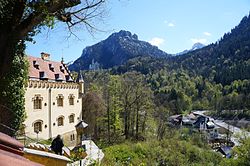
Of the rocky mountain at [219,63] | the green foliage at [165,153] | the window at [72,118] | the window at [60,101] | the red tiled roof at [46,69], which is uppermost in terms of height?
the rocky mountain at [219,63]

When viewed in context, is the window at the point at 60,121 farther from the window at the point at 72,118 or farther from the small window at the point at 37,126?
the small window at the point at 37,126

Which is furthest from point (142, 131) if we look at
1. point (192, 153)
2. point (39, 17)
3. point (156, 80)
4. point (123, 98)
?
point (156, 80)

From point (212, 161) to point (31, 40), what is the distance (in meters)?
28.6

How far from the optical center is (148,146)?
2973 centimetres

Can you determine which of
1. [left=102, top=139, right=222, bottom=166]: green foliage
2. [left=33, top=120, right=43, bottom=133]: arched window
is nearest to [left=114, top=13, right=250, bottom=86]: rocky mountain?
[left=102, top=139, right=222, bottom=166]: green foliage

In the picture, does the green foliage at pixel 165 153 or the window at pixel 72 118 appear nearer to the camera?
the green foliage at pixel 165 153

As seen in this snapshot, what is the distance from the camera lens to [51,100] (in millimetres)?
25609

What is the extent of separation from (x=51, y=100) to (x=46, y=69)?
254 centimetres

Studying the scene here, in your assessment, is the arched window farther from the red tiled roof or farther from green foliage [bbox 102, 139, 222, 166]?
green foliage [bbox 102, 139, 222, 166]

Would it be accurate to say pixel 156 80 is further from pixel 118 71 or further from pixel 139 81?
pixel 139 81

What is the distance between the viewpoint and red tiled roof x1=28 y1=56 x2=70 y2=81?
24.1 meters

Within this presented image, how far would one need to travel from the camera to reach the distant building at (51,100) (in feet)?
76.1

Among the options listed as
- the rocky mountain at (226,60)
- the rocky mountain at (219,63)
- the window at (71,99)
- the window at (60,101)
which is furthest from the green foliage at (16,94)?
the rocky mountain at (219,63)

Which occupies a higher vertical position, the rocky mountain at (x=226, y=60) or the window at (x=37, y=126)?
the rocky mountain at (x=226, y=60)
